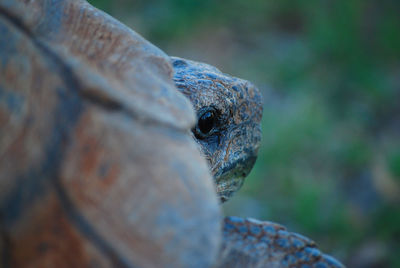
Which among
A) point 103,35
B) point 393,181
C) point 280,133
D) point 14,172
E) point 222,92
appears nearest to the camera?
point 14,172

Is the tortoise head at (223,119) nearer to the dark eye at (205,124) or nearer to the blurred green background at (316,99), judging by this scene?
the dark eye at (205,124)

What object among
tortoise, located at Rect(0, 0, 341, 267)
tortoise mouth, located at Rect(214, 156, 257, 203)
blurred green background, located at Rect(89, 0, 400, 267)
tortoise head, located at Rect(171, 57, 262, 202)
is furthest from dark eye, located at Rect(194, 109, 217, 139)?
blurred green background, located at Rect(89, 0, 400, 267)

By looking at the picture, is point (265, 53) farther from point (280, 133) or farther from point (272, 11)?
point (280, 133)

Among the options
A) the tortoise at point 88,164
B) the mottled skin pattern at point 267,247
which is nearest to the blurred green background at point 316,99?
the mottled skin pattern at point 267,247

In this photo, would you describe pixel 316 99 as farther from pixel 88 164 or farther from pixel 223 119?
pixel 88 164

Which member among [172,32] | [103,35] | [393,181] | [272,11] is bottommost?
[103,35]

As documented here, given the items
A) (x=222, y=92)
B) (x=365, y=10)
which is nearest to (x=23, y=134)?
(x=222, y=92)

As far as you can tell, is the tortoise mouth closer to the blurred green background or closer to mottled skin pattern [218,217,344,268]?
mottled skin pattern [218,217,344,268]

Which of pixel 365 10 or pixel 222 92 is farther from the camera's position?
pixel 365 10
